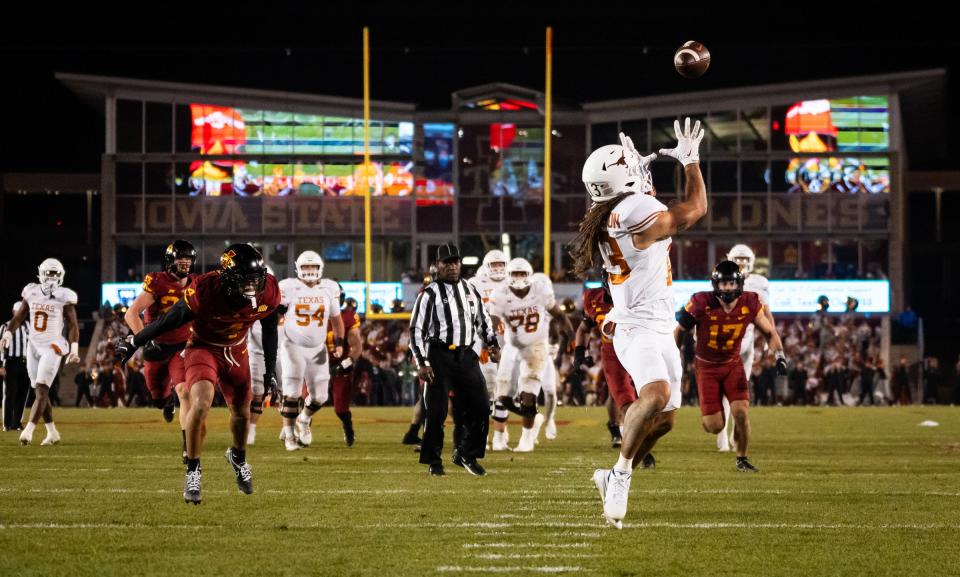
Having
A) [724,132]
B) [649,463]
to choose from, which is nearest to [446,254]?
[649,463]

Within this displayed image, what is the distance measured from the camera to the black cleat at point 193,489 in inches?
316

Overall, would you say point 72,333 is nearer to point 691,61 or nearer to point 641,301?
point 691,61

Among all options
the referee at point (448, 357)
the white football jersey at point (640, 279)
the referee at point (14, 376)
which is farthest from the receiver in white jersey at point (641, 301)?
the referee at point (14, 376)

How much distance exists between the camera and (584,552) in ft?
20.2

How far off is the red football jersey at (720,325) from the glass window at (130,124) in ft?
96.5

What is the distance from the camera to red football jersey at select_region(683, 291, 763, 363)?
38.5ft

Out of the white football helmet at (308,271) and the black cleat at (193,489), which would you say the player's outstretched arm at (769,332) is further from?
the black cleat at (193,489)

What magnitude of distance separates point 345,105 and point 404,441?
2492 cm

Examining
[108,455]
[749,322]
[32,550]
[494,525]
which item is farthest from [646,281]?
[108,455]

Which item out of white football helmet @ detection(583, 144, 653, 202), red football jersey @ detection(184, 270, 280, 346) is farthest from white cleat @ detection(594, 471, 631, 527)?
red football jersey @ detection(184, 270, 280, 346)

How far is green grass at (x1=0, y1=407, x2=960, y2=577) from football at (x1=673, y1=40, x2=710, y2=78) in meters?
2.62

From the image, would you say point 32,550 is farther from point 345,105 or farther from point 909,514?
point 345,105

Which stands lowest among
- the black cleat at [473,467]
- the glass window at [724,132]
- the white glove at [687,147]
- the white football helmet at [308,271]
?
the black cleat at [473,467]

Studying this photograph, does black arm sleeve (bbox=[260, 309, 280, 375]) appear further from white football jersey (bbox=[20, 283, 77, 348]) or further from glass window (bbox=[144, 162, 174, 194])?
glass window (bbox=[144, 162, 174, 194])
